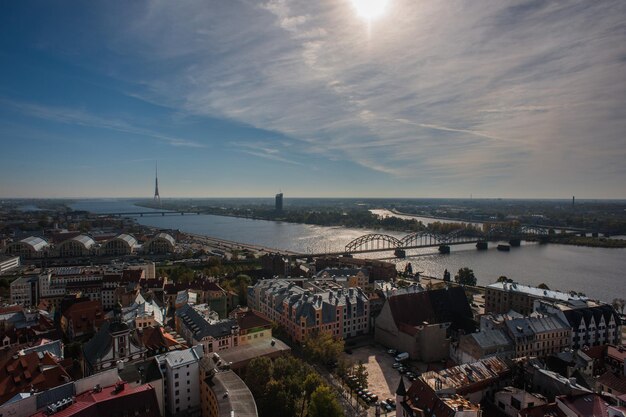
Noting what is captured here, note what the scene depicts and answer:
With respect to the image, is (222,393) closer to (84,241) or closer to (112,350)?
(112,350)

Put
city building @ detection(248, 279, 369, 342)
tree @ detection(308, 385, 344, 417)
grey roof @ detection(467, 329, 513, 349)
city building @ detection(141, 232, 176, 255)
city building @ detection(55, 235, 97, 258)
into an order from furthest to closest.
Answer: city building @ detection(141, 232, 176, 255)
city building @ detection(55, 235, 97, 258)
city building @ detection(248, 279, 369, 342)
grey roof @ detection(467, 329, 513, 349)
tree @ detection(308, 385, 344, 417)

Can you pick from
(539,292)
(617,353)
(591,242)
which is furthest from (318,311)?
(591,242)

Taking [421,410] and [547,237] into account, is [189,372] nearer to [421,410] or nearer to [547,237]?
[421,410]

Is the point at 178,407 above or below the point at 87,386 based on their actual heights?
below

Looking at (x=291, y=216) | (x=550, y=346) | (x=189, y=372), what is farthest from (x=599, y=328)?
(x=291, y=216)

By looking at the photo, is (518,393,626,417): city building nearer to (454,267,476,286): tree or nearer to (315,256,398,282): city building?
(315,256,398,282): city building

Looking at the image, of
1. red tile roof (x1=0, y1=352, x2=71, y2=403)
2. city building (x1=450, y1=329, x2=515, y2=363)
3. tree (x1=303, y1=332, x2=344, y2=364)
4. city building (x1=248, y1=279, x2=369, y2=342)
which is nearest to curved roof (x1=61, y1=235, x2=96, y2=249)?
city building (x1=248, y1=279, x2=369, y2=342)
